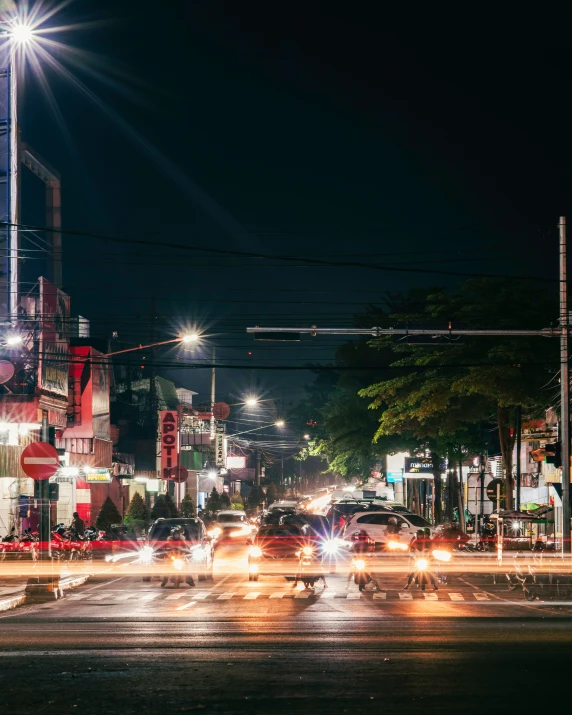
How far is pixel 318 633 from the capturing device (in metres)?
16.4

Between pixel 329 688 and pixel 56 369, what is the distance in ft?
128

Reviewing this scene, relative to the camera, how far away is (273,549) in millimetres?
30469

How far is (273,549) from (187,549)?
8.14 feet

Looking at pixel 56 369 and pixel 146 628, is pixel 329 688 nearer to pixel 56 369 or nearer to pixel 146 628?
pixel 146 628

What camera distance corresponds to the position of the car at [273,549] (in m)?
30.0

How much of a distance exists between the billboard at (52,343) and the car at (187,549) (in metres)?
13.0

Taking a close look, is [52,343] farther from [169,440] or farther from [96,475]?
[169,440]

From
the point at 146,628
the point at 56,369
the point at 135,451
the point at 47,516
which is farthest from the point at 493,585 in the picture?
the point at 135,451

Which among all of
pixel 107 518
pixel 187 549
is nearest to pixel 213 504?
pixel 107 518

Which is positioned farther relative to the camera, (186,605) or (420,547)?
(420,547)

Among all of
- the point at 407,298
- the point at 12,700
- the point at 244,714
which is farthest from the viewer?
the point at 407,298

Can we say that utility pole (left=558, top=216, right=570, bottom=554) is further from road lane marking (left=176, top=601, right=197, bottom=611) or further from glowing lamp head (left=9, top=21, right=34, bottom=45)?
glowing lamp head (left=9, top=21, right=34, bottom=45)

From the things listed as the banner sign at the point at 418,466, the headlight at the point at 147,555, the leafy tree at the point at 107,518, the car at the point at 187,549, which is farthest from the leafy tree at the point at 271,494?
the headlight at the point at 147,555

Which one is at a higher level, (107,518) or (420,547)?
(420,547)
